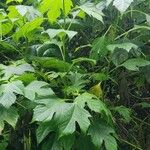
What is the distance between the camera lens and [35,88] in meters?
1.46

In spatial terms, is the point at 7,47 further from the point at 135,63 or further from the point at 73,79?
the point at 135,63

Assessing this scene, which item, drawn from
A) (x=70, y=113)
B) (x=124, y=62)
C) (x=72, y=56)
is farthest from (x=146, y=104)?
(x=70, y=113)

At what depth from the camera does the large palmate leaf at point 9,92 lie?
1.38 m

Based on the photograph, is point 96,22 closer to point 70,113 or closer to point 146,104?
point 146,104

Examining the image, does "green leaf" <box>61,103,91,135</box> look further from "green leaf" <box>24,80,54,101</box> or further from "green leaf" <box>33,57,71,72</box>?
"green leaf" <box>33,57,71,72</box>

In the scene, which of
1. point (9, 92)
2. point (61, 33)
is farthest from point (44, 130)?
point (61, 33)

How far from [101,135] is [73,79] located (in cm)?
28

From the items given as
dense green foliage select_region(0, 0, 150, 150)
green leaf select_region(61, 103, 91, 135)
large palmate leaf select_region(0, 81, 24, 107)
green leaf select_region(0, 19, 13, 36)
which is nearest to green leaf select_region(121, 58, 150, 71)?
dense green foliage select_region(0, 0, 150, 150)

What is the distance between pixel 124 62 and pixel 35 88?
1.35 ft

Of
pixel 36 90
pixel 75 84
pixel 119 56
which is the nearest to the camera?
pixel 36 90

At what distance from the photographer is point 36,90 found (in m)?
1.45

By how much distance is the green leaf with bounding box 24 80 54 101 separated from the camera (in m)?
1.43

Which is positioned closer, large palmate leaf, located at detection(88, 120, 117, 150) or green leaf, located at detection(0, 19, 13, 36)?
large palmate leaf, located at detection(88, 120, 117, 150)

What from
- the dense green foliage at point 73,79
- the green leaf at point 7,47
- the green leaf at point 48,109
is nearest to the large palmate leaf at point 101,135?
the dense green foliage at point 73,79
